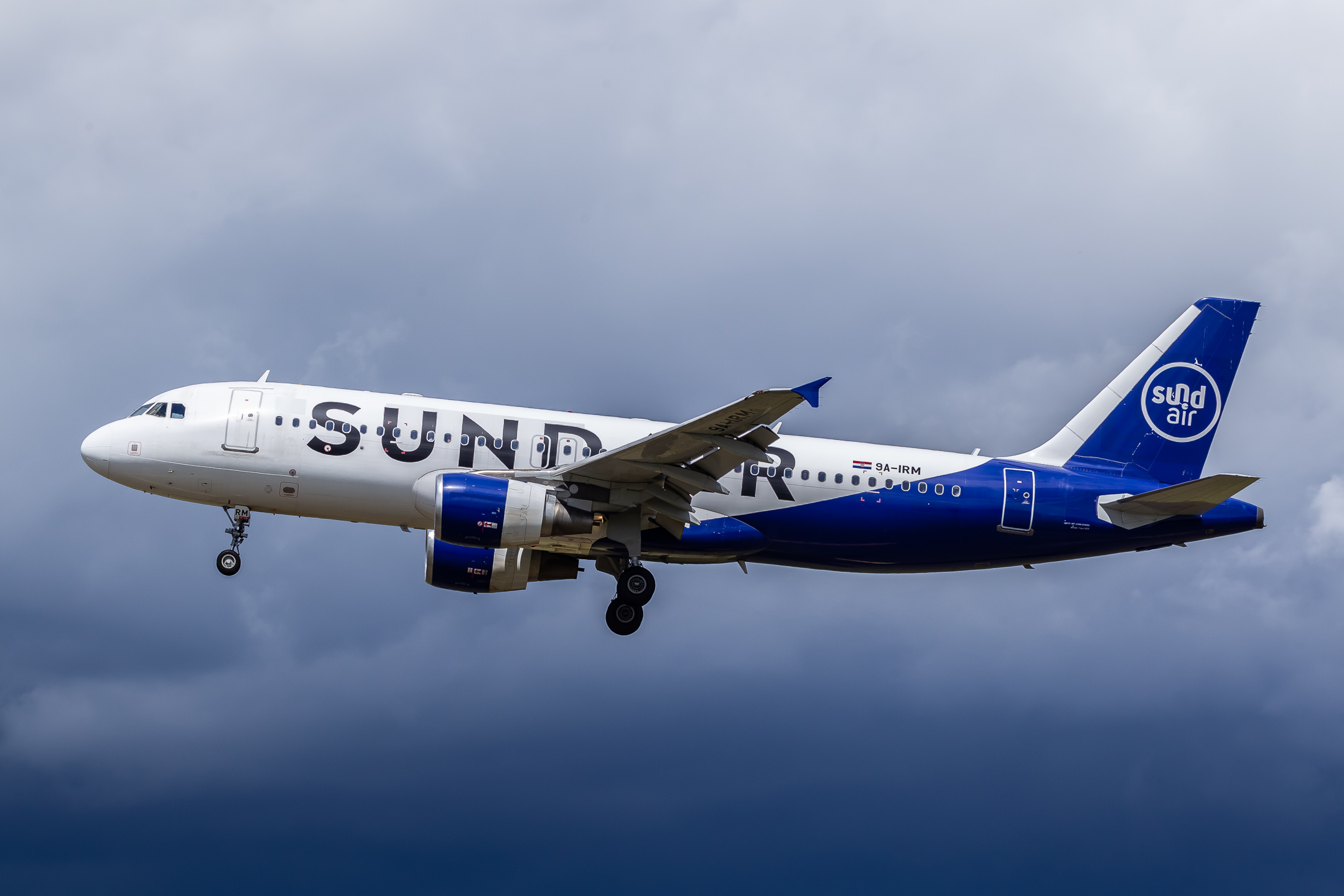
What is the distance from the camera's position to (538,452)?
1266 inches

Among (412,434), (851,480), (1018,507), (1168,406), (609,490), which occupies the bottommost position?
(609,490)

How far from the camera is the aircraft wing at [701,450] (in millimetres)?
27531

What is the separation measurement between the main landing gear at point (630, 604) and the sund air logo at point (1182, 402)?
14.0 metres

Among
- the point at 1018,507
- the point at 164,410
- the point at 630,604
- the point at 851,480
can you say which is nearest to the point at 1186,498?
the point at 1018,507

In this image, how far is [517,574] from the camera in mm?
34719

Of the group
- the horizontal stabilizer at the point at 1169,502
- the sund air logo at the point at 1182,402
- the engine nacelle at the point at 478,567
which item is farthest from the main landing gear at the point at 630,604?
the sund air logo at the point at 1182,402

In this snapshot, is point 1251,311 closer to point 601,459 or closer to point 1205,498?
point 1205,498

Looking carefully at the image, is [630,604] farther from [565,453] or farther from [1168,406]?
[1168,406]

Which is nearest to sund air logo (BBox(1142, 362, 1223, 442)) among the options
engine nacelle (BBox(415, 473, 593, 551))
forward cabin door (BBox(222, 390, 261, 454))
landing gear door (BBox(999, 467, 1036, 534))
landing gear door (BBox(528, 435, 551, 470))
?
landing gear door (BBox(999, 467, 1036, 534))

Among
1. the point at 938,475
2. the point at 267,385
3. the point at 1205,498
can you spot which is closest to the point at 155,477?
the point at 267,385

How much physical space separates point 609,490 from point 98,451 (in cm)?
1223

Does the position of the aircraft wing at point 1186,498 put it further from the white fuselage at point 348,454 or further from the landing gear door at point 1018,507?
the white fuselage at point 348,454

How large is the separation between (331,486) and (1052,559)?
17.7 metres

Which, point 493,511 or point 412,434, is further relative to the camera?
point 412,434
